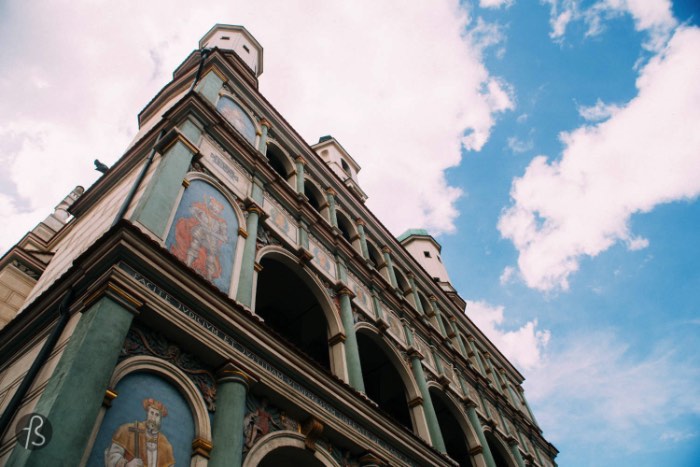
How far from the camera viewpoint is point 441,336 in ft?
53.4

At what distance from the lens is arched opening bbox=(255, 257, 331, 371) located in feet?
38.0

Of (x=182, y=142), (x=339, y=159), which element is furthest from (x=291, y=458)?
(x=339, y=159)

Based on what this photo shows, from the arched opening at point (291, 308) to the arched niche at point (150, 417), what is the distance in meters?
5.43

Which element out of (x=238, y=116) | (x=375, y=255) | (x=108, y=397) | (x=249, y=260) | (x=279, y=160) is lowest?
(x=108, y=397)

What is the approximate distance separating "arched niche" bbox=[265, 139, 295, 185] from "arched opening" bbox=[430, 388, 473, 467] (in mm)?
7589

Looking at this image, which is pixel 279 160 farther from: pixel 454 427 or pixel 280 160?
pixel 454 427

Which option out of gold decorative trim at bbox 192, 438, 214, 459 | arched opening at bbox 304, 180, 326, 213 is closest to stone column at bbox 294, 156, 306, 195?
arched opening at bbox 304, 180, 326, 213

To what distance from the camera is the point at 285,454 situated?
7.25 m

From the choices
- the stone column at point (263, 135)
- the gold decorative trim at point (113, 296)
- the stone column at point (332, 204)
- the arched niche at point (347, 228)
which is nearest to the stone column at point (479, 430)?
the arched niche at point (347, 228)

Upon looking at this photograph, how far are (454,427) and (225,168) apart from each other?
1076cm

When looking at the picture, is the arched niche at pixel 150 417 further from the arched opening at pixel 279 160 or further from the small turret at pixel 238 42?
the small turret at pixel 238 42

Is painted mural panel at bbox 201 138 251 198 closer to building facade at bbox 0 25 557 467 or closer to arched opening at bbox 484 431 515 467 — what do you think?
building facade at bbox 0 25 557 467

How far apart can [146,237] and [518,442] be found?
16050mm

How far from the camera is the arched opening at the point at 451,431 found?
47.5ft
